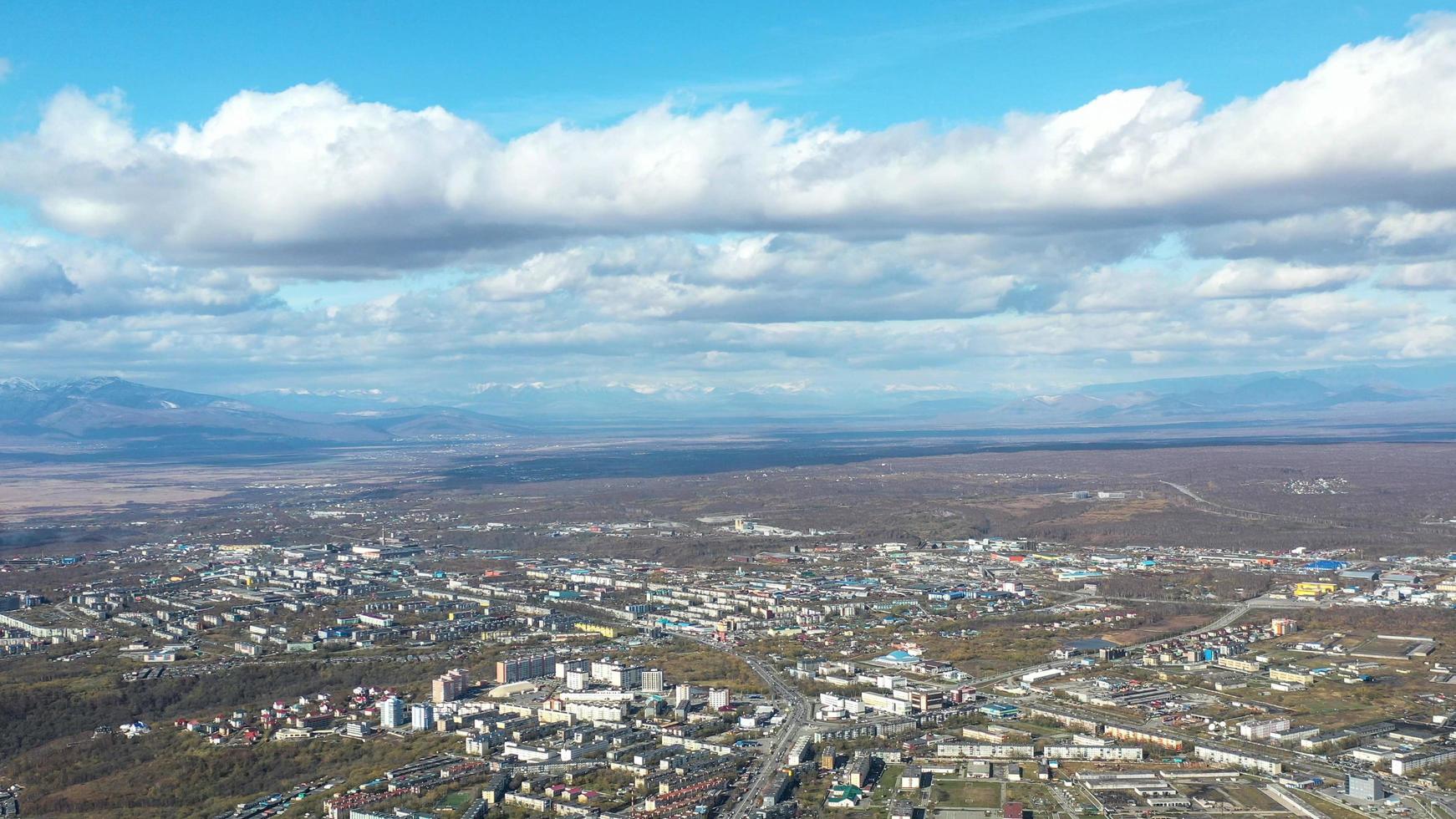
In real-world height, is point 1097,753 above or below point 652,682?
below

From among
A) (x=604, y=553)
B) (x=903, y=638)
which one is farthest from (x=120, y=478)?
(x=903, y=638)

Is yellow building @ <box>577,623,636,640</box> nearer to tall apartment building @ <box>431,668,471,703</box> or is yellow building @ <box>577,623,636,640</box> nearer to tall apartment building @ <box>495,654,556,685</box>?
tall apartment building @ <box>495,654,556,685</box>

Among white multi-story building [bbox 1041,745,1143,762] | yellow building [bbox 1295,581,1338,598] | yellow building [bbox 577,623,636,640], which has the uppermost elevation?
yellow building [bbox 577,623,636,640]

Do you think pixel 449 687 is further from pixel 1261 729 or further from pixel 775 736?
pixel 1261 729

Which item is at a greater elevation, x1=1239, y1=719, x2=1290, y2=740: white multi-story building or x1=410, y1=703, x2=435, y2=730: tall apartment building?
x1=410, y1=703, x2=435, y2=730: tall apartment building

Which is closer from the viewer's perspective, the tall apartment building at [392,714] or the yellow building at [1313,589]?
the tall apartment building at [392,714]

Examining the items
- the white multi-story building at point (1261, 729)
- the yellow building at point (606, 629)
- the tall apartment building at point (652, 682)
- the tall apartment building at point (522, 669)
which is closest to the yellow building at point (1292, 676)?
the white multi-story building at point (1261, 729)

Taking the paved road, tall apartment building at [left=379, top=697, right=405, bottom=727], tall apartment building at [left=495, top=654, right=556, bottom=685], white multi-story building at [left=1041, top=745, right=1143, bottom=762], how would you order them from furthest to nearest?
tall apartment building at [left=495, top=654, right=556, bottom=685]
tall apartment building at [left=379, top=697, right=405, bottom=727]
white multi-story building at [left=1041, top=745, right=1143, bottom=762]
the paved road

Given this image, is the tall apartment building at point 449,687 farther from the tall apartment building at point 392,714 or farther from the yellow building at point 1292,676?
the yellow building at point 1292,676

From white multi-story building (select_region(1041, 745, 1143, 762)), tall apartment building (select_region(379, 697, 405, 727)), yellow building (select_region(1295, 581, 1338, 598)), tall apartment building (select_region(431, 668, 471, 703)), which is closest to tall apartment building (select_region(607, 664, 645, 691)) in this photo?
tall apartment building (select_region(431, 668, 471, 703))

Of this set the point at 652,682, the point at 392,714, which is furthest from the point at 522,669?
the point at 392,714

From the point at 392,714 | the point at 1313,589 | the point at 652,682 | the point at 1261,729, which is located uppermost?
the point at 652,682

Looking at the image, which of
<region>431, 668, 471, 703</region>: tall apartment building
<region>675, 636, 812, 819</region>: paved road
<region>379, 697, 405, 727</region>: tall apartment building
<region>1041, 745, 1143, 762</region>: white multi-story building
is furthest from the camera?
<region>431, 668, 471, 703</region>: tall apartment building

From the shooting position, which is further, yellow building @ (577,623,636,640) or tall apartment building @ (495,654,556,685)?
yellow building @ (577,623,636,640)
